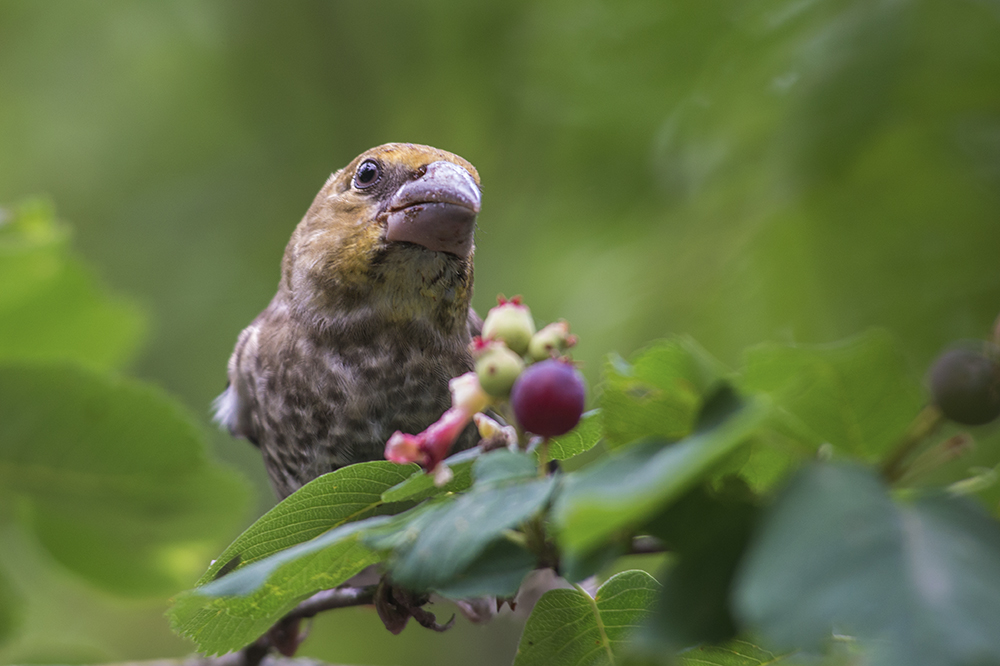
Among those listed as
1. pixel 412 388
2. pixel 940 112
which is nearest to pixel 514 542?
pixel 412 388

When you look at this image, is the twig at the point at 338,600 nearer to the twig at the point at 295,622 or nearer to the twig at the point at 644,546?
the twig at the point at 295,622

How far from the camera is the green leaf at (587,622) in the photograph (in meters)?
1.31

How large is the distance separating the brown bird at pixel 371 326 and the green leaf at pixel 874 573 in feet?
5.08

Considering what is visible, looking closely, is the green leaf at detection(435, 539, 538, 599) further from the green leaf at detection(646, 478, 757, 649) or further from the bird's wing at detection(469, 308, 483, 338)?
the bird's wing at detection(469, 308, 483, 338)

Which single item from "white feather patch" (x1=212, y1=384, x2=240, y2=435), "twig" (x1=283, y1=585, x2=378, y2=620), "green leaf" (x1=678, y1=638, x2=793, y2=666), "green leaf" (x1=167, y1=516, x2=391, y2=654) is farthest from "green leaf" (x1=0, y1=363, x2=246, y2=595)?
"green leaf" (x1=678, y1=638, x2=793, y2=666)

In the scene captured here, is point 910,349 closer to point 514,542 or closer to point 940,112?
point 940,112

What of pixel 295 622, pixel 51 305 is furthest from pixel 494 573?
pixel 51 305

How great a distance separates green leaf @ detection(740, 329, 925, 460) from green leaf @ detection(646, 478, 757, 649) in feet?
0.33

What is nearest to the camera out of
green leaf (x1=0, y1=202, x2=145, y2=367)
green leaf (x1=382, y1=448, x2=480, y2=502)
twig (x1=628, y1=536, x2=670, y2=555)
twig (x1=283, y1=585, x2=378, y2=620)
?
twig (x1=628, y1=536, x2=670, y2=555)

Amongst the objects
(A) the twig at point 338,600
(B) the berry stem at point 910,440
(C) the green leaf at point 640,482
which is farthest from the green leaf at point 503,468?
(A) the twig at point 338,600

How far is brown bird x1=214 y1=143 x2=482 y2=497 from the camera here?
7.93ft

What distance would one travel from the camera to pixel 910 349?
2.63m

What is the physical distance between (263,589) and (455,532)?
377 millimetres

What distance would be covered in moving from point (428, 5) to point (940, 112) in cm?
330
